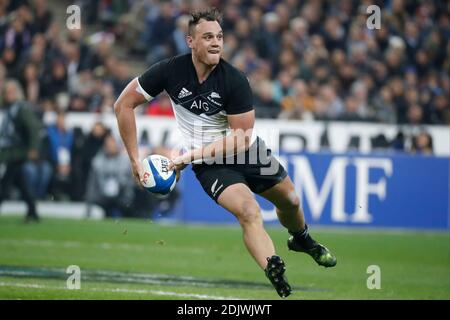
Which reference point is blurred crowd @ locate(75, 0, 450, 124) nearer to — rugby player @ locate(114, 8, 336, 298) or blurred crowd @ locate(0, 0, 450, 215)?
blurred crowd @ locate(0, 0, 450, 215)

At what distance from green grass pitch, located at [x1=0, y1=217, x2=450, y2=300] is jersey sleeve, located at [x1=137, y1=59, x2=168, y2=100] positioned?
6.41 feet

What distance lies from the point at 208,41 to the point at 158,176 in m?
1.27

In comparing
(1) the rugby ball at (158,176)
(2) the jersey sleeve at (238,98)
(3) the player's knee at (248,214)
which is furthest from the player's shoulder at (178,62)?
(3) the player's knee at (248,214)

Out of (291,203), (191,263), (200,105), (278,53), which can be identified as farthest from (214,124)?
(278,53)

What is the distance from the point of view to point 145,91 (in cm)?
890

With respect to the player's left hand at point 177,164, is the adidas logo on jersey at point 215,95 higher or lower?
higher

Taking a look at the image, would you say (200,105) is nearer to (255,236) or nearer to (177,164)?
(177,164)

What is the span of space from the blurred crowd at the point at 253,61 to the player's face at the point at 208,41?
9.05 metres

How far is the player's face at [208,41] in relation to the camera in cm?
855

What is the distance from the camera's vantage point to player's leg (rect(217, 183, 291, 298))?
7961mm

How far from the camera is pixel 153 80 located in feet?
29.0

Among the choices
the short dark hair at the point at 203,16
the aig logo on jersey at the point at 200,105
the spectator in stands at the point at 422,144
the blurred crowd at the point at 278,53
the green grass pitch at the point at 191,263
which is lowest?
the green grass pitch at the point at 191,263

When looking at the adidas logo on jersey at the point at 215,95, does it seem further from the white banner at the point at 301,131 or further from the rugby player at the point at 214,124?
the white banner at the point at 301,131

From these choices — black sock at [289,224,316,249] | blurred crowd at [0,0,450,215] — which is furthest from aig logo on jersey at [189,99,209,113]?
blurred crowd at [0,0,450,215]
